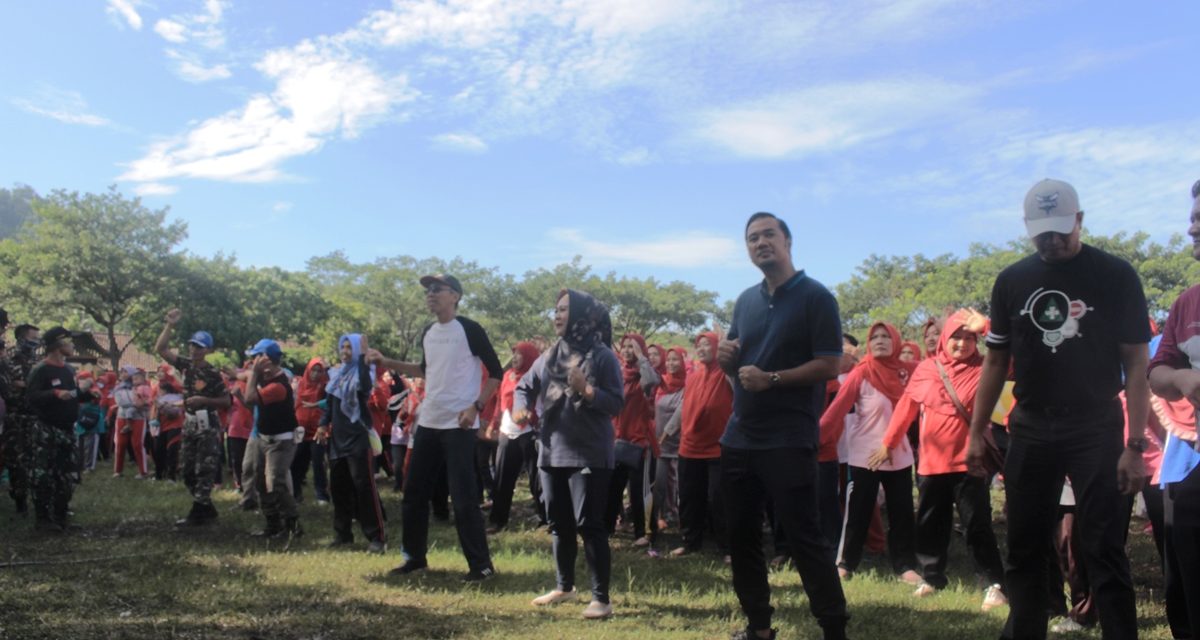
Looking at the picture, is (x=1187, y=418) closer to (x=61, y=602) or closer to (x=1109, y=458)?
(x=1109, y=458)

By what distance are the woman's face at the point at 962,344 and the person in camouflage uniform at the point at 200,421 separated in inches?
271

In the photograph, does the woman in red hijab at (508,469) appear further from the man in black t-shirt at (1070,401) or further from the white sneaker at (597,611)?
the man in black t-shirt at (1070,401)

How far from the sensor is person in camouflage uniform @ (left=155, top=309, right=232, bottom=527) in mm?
8914

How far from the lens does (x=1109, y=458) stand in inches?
136

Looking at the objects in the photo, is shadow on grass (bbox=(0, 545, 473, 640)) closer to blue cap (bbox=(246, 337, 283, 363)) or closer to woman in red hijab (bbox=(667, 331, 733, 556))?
blue cap (bbox=(246, 337, 283, 363))

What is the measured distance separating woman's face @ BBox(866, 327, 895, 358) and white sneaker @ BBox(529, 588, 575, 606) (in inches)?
125

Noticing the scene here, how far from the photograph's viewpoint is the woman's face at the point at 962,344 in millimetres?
5930

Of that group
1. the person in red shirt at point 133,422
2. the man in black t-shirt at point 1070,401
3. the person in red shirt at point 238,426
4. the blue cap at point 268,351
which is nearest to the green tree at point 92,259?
the person in red shirt at point 133,422

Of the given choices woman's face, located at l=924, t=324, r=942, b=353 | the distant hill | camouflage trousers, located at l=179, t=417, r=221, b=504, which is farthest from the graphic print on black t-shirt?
the distant hill

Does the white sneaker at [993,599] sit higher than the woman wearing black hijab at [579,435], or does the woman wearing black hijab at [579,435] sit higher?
the woman wearing black hijab at [579,435]

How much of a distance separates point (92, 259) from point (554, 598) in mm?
38903

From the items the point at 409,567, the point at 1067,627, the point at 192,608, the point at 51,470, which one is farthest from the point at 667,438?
the point at 51,470

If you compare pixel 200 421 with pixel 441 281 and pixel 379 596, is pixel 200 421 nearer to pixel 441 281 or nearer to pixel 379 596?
pixel 441 281

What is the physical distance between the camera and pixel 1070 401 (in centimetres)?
352
